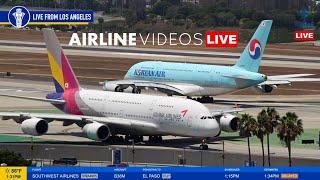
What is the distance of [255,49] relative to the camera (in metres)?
154

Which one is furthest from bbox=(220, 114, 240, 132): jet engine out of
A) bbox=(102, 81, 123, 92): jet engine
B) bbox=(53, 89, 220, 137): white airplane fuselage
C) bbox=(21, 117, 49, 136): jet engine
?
bbox=(102, 81, 123, 92): jet engine

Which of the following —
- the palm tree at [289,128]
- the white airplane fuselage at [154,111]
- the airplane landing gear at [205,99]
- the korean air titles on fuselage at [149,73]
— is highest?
the palm tree at [289,128]

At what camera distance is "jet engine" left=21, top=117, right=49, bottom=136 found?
109 meters

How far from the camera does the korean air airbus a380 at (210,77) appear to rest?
5950 inches

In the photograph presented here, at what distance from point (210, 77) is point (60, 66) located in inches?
1492

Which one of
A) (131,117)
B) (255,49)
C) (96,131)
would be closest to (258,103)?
(255,49)

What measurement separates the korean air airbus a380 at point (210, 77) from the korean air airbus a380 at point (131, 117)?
37.5m

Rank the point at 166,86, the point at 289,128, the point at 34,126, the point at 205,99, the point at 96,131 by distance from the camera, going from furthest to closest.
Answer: the point at 205,99
the point at 166,86
the point at 34,126
the point at 96,131
the point at 289,128

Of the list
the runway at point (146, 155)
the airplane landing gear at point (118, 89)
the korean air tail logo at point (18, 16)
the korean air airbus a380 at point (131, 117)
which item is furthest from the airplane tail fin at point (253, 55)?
the runway at point (146, 155)

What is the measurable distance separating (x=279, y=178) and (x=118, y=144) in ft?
174

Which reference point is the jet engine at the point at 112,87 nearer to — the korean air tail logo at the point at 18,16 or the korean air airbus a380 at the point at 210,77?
the korean air airbus a380 at the point at 210,77

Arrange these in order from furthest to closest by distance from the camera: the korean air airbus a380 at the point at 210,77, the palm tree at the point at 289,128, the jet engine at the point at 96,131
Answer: the korean air airbus a380 at the point at 210,77
the jet engine at the point at 96,131
the palm tree at the point at 289,128

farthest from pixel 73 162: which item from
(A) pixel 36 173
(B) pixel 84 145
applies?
(A) pixel 36 173

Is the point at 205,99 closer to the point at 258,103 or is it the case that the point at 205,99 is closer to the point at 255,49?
the point at 258,103
